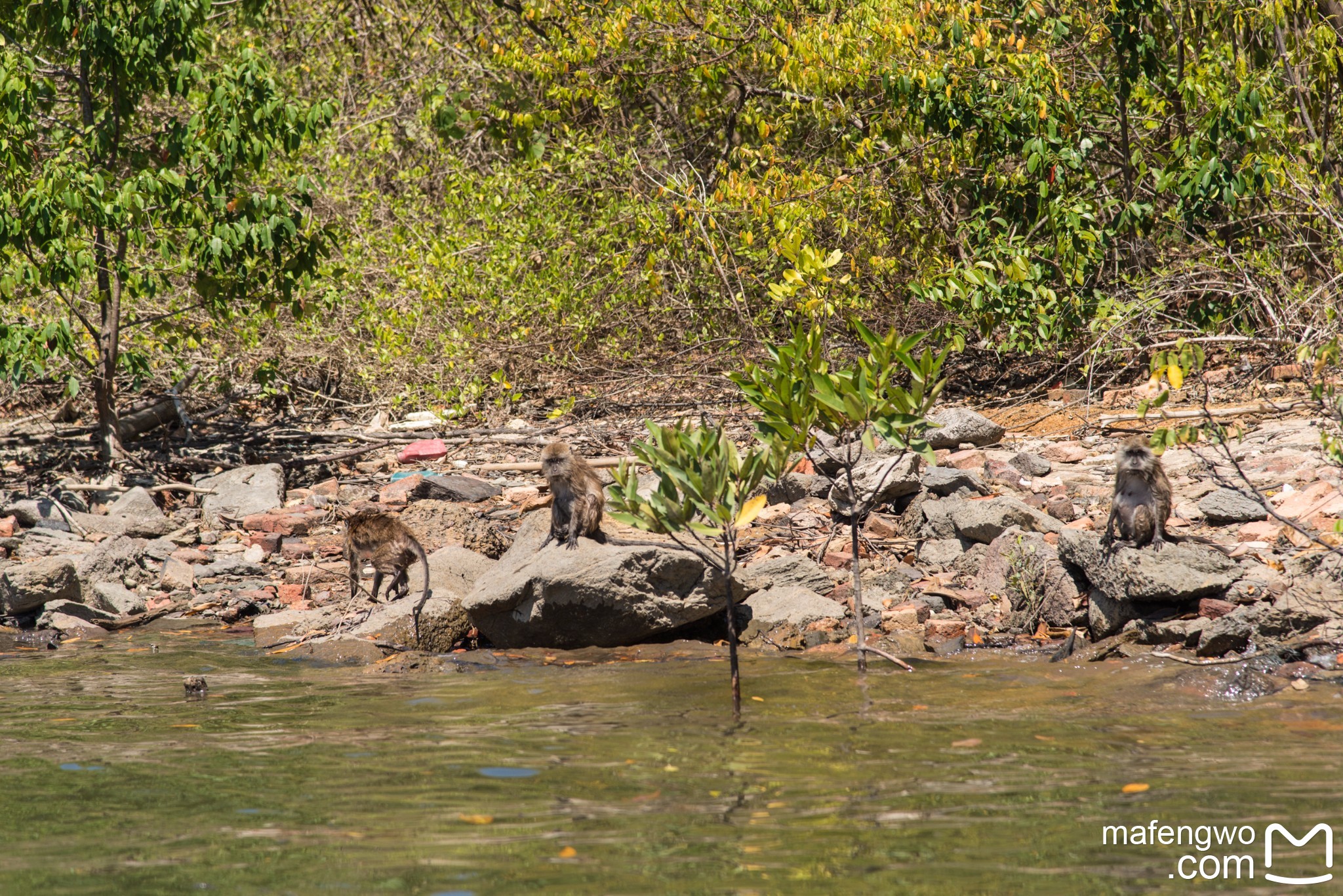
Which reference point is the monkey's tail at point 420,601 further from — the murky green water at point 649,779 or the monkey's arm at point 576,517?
the monkey's arm at point 576,517

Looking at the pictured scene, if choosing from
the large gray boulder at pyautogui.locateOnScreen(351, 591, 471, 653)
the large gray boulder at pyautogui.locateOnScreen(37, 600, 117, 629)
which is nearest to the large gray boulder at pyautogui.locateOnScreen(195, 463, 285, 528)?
the large gray boulder at pyautogui.locateOnScreen(37, 600, 117, 629)

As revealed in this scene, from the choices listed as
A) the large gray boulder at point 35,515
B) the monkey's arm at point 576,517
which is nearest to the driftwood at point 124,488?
the large gray boulder at point 35,515

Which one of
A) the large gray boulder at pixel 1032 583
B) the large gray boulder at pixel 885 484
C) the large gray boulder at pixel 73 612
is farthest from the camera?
the large gray boulder at pixel 885 484

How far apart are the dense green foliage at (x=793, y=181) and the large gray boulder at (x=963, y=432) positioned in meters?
1.02

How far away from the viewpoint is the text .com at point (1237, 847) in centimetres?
439

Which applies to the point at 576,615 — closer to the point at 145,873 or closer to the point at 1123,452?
the point at 1123,452

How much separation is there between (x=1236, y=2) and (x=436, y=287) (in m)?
9.24

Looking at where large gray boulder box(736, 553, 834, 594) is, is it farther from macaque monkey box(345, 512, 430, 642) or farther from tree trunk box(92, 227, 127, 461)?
tree trunk box(92, 227, 127, 461)

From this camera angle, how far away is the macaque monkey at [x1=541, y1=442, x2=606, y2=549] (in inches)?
370

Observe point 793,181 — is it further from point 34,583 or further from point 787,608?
point 34,583

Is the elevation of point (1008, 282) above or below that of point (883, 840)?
above

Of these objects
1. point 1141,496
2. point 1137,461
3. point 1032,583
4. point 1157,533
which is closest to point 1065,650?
point 1032,583

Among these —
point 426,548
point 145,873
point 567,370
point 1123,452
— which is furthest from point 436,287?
point 145,873

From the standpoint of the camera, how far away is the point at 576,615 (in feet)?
29.9
